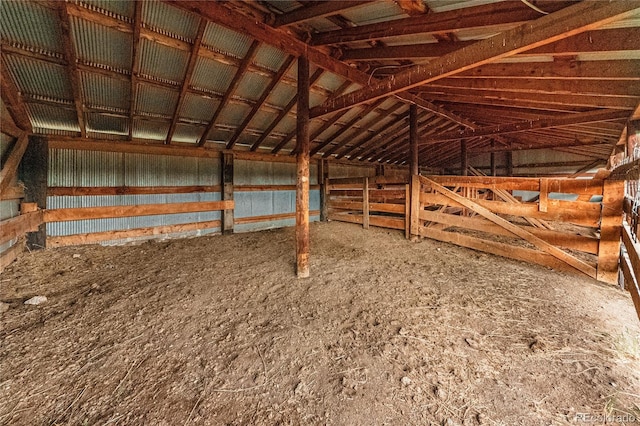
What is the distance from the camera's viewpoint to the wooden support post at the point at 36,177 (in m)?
3.87

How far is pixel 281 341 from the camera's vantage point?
2055 millimetres

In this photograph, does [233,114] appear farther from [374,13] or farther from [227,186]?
[374,13]

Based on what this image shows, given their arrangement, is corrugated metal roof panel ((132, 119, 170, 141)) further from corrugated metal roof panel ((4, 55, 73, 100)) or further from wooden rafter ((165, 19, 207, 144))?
corrugated metal roof panel ((4, 55, 73, 100))

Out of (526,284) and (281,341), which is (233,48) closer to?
(281,341)

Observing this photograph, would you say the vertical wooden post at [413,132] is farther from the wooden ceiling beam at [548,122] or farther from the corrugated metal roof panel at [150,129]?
the corrugated metal roof panel at [150,129]

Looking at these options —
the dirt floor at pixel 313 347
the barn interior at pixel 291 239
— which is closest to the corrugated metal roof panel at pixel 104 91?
the barn interior at pixel 291 239

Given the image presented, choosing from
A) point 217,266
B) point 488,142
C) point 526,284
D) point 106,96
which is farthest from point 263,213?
point 488,142

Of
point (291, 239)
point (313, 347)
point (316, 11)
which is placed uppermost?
point (316, 11)

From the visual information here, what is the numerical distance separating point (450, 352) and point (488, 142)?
11.2 metres

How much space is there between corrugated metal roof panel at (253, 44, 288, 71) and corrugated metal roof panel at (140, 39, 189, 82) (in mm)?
988

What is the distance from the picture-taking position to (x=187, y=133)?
525 cm

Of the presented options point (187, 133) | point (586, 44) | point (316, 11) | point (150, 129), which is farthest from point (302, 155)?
point (150, 129)

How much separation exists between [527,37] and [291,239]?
4291mm

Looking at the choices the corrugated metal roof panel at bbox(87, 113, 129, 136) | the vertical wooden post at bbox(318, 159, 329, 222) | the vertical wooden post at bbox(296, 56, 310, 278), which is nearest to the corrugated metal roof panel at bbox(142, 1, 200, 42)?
the vertical wooden post at bbox(296, 56, 310, 278)
